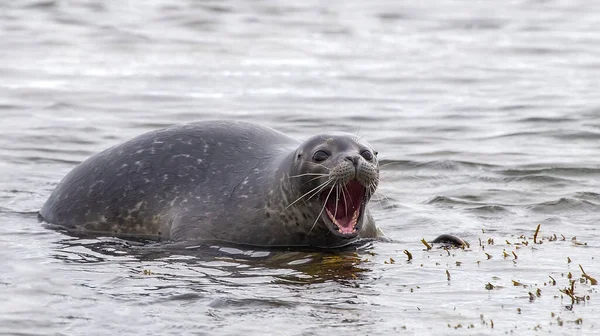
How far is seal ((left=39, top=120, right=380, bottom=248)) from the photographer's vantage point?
27.1ft

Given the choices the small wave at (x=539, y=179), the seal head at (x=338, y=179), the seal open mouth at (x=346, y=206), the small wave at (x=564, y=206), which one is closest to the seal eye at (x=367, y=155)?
the seal head at (x=338, y=179)

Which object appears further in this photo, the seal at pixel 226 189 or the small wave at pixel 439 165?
the small wave at pixel 439 165

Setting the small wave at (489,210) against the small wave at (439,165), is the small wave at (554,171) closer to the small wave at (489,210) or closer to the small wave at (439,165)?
the small wave at (439,165)

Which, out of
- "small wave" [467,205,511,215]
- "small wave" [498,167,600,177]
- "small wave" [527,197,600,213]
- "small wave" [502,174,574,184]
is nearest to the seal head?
"small wave" [467,205,511,215]

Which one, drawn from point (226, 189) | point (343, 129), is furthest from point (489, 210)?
point (343, 129)

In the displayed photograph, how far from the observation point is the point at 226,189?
9.00 m

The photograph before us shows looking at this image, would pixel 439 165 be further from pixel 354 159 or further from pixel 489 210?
pixel 354 159

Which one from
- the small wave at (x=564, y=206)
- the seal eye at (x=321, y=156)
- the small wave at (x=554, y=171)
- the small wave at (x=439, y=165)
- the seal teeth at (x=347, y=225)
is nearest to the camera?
the seal teeth at (x=347, y=225)

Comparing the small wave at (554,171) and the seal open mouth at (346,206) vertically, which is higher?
the seal open mouth at (346,206)

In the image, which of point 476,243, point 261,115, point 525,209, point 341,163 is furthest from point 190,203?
point 261,115

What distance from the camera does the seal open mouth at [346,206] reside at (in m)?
8.16

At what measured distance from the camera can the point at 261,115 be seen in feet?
50.4

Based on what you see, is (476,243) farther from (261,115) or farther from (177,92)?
(177,92)

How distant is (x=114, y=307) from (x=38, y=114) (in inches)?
354
